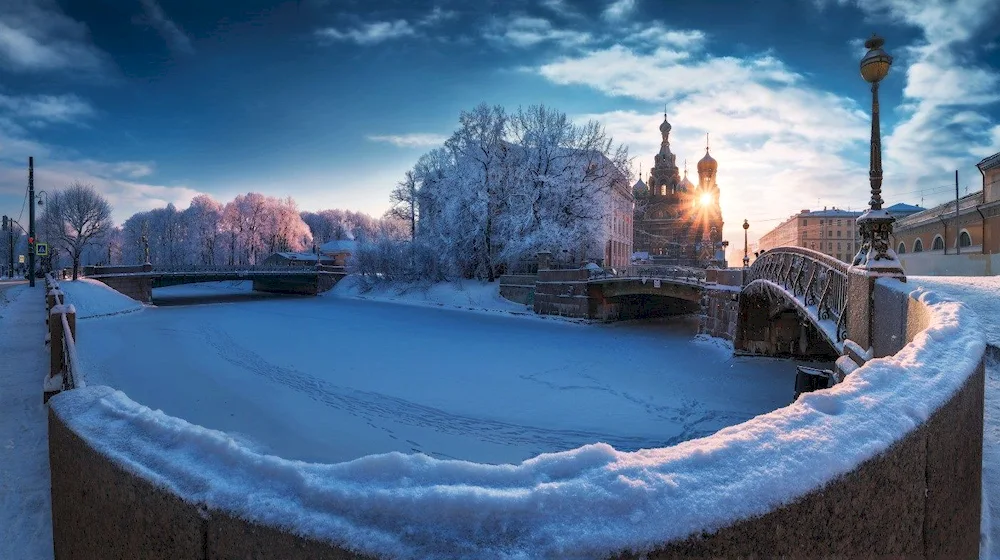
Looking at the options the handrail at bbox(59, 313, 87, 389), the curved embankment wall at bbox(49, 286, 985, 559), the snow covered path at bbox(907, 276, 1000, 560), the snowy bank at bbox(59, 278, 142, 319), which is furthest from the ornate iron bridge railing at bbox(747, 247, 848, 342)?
the snowy bank at bbox(59, 278, 142, 319)

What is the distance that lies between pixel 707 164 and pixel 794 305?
209ft

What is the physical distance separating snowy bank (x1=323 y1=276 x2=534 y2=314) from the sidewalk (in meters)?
26.9

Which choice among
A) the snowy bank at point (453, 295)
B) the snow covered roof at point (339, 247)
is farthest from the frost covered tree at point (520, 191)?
the snow covered roof at point (339, 247)

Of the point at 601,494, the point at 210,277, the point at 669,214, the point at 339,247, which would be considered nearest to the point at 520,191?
the point at 210,277

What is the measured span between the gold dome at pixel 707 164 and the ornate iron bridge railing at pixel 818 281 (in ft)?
198

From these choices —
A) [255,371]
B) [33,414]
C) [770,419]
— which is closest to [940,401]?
[770,419]

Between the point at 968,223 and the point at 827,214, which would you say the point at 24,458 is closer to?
the point at 968,223

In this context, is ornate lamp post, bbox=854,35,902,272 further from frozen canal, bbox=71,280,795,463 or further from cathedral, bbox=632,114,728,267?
cathedral, bbox=632,114,728,267

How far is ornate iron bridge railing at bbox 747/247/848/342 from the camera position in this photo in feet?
32.1

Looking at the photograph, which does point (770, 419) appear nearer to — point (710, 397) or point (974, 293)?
point (974, 293)

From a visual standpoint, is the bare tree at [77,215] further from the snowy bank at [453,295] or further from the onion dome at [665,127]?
the onion dome at [665,127]

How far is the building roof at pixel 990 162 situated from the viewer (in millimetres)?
30000

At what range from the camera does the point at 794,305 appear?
576 inches

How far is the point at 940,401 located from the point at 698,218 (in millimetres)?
80735
